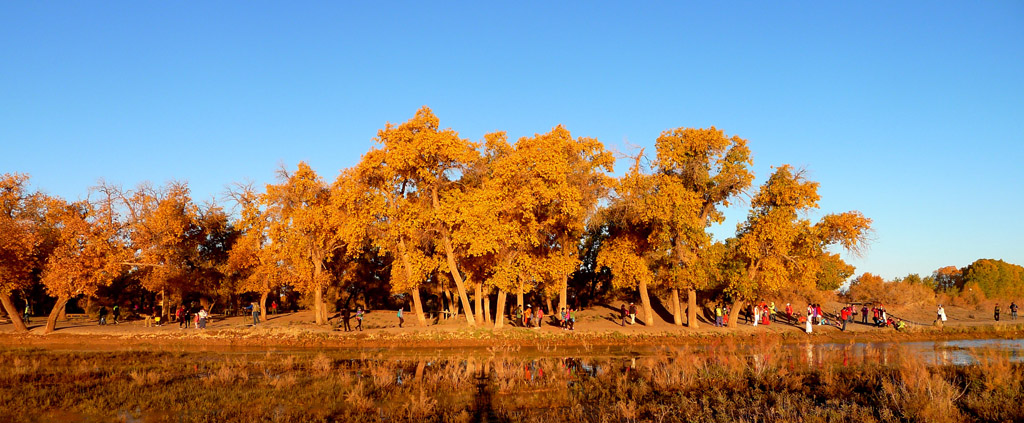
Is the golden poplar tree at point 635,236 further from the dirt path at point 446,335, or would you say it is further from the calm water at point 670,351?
the calm water at point 670,351

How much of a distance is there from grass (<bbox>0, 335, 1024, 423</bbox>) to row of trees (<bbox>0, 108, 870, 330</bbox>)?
11835mm

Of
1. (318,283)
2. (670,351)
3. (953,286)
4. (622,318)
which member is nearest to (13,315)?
(318,283)

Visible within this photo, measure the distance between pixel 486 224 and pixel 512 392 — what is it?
16095mm

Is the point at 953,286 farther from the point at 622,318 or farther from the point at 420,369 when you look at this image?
the point at 420,369

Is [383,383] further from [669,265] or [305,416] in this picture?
[669,265]

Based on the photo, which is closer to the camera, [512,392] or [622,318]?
[512,392]

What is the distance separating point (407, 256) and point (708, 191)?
18388 mm

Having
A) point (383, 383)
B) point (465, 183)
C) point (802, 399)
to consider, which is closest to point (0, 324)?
point (465, 183)

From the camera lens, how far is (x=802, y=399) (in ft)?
52.2

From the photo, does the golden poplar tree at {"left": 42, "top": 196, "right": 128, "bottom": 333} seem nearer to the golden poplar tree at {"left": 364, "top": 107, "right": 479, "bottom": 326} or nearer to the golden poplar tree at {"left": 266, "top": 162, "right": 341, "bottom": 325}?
the golden poplar tree at {"left": 266, "top": 162, "right": 341, "bottom": 325}

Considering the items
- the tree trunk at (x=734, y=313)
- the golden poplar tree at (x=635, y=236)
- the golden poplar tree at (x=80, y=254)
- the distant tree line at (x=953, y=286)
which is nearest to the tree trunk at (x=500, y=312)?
the golden poplar tree at (x=635, y=236)

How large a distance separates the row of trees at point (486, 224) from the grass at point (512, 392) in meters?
11.8

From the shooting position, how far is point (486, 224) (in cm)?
3303

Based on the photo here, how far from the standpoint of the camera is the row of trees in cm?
3425
